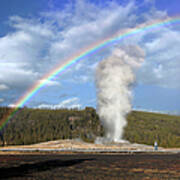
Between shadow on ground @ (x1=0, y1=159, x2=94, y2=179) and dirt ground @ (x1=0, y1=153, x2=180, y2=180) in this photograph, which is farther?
shadow on ground @ (x1=0, y1=159, x2=94, y2=179)

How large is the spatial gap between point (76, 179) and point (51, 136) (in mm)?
102012

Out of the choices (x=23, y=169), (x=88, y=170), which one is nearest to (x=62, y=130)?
(x=23, y=169)

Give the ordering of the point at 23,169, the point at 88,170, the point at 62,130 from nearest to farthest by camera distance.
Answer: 1. the point at 88,170
2. the point at 23,169
3. the point at 62,130

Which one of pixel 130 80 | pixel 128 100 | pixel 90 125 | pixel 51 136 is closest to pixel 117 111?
pixel 128 100

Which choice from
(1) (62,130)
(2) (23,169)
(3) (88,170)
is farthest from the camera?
(1) (62,130)

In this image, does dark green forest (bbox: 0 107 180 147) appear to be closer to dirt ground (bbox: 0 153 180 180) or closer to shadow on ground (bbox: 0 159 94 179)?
dirt ground (bbox: 0 153 180 180)

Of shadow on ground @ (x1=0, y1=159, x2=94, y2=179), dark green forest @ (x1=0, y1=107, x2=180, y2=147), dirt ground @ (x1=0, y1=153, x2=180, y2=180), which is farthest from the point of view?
dark green forest @ (x1=0, y1=107, x2=180, y2=147)

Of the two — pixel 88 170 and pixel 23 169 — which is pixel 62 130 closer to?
pixel 23 169

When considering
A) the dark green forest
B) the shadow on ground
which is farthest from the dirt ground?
the dark green forest

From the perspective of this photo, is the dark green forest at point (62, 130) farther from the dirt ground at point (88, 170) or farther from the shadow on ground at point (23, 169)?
the shadow on ground at point (23, 169)

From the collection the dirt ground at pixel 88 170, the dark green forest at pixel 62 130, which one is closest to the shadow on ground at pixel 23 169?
the dirt ground at pixel 88 170

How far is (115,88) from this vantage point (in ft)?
283

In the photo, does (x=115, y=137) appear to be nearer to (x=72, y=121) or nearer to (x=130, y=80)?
(x=130, y=80)

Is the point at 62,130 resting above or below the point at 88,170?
above
